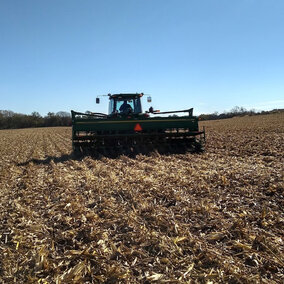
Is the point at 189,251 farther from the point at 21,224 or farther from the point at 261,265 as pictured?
the point at 21,224

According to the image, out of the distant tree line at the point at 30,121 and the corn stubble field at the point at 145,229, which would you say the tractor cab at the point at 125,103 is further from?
the distant tree line at the point at 30,121

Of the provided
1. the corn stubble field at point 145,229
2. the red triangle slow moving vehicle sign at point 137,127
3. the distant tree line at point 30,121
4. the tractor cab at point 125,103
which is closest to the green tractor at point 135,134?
the red triangle slow moving vehicle sign at point 137,127

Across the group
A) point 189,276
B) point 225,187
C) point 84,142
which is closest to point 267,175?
point 225,187

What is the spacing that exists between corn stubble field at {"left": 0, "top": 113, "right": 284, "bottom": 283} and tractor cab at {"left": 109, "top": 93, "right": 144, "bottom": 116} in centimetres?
654

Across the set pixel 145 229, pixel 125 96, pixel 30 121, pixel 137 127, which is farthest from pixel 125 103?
pixel 30 121

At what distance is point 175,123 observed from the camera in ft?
35.3

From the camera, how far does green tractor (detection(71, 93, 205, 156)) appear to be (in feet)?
33.4

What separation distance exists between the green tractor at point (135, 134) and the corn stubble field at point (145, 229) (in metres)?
4.14

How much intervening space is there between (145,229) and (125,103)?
31.1 ft

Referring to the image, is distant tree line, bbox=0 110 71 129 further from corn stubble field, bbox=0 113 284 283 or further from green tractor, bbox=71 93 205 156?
corn stubble field, bbox=0 113 284 283

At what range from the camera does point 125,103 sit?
12.5 metres

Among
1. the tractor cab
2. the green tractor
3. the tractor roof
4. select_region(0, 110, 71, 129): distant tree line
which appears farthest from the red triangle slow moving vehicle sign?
select_region(0, 110, 71, 129): distant tree line

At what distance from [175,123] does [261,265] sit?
8.31 meters

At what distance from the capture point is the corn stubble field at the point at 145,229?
8.67ft
